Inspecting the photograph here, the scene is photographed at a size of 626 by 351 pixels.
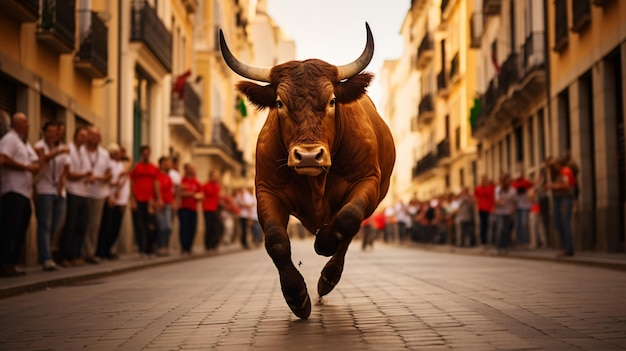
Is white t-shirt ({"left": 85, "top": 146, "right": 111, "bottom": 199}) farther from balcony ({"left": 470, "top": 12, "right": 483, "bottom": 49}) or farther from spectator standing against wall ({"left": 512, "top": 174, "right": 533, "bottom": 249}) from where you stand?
balcony ({"left": 470, "top": 12, "right": 483, "bottom": 49})

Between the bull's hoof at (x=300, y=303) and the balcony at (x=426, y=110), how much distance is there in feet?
190

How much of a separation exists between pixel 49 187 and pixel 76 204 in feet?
5.59

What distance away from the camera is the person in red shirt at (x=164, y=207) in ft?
71.9

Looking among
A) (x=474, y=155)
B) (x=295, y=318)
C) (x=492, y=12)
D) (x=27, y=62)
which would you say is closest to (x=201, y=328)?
(x=295, y=318)

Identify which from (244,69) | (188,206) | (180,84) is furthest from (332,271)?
(180,84)

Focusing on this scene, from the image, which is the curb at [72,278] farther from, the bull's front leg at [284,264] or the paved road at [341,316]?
the bull's front leg at [284,264]

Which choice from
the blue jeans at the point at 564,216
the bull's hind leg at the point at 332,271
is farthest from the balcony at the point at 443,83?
the bull's hind leg at the point at 332,271

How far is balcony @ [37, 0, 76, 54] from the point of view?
19.9m

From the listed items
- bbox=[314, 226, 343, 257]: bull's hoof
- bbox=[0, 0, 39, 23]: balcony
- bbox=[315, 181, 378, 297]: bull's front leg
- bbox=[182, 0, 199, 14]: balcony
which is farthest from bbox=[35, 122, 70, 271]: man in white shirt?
bbox=[182, 0, 199, 14]: balcony

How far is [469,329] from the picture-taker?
7.20 metres

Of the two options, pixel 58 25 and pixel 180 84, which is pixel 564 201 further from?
pixel 180 84

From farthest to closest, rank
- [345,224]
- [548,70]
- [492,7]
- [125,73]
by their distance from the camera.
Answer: [492,7] → [548,70] → [125,73] → [345,224]

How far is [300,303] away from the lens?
26.1ft

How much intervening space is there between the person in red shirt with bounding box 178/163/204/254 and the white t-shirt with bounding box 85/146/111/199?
5.11m
